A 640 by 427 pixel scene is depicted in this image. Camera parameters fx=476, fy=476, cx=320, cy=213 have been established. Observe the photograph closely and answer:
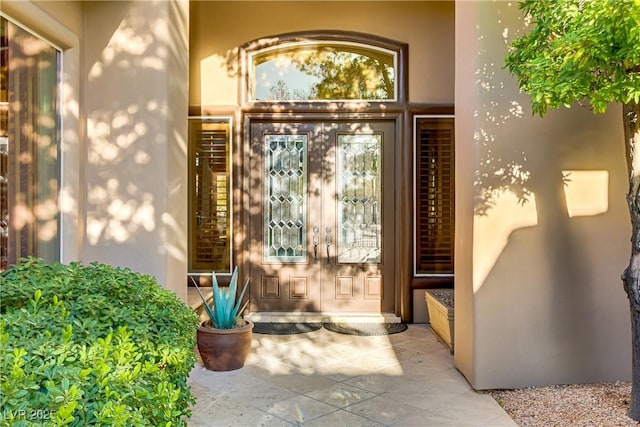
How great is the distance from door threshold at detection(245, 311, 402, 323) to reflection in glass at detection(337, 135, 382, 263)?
2.23ft

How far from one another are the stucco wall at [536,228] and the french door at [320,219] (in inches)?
93.8

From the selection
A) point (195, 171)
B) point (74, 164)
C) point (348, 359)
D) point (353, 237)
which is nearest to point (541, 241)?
point (348, 359)

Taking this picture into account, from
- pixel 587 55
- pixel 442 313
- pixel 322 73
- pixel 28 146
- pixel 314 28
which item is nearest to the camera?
pixel 587 55

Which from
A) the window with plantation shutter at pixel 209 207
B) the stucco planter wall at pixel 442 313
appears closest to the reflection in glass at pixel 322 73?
the window with plantation shutter at pixel 209 207

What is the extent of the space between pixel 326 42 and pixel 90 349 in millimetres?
5084

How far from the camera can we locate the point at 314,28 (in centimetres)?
582

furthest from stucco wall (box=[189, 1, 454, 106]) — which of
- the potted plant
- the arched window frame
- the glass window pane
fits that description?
the potted plant

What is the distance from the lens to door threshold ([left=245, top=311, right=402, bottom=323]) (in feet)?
18.9

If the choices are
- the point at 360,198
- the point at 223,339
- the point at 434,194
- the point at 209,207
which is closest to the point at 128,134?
the point at 223,339

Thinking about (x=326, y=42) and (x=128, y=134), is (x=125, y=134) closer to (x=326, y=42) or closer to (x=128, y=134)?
(x=128, y=134)

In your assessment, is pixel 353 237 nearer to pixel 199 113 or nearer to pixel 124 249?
pixel 199 113

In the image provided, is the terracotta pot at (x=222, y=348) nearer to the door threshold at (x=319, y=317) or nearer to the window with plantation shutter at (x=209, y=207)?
the door threshold at (x=319, y=317)

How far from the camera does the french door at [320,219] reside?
5965mm

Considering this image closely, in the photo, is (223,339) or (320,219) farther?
(320,219)
